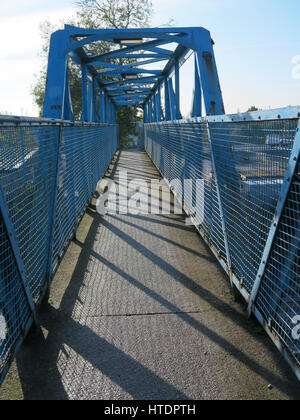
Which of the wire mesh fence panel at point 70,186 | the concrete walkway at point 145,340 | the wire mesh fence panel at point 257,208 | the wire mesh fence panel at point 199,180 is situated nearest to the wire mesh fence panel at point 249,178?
the wire mesh fence panel at point 257,208

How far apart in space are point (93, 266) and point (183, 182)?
9.61 ft

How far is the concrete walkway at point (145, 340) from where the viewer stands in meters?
2.45

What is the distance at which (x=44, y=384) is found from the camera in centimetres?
249

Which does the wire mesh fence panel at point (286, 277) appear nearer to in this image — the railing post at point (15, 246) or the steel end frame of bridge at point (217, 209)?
the steel end frame of bridge at point (217, 209)

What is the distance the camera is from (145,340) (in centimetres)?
297

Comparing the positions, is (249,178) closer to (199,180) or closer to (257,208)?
(257,208)

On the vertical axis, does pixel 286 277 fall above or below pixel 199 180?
below

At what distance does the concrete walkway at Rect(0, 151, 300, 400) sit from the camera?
2.45 meters

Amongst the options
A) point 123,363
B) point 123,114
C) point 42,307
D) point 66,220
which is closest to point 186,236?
point 66,220

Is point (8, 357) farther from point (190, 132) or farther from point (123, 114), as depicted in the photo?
point (123, 114)

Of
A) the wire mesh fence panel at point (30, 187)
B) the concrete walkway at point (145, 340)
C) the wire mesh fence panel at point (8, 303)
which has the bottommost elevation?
the concrete walkway at point (145, 340)

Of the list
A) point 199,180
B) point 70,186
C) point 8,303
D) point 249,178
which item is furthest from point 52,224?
point 199,180

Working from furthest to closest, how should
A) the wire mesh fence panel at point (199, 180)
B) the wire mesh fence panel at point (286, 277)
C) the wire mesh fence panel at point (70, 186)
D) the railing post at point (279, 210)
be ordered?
the wire mesh fence panel at point (199, 180) < the wire mesh fence panel at point (70, 186) < the wire mesh fence panel at point (286, 277) < the railing post at point (279, 210)
